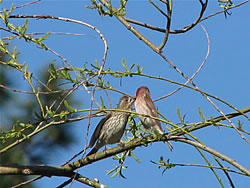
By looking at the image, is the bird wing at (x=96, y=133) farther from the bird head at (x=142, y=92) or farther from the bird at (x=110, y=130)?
the bird head at (x=142, y=92)

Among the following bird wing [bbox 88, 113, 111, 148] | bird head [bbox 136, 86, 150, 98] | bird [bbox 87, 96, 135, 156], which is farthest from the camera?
bird [bbox 87, 96, 135, 156]

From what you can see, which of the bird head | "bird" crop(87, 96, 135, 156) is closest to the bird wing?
"bird" crop(87, 96, 135, 156)

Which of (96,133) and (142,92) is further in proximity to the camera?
(96,133)

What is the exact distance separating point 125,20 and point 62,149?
29.4 feet

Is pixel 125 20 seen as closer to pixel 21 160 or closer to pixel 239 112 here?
pixel 239 112

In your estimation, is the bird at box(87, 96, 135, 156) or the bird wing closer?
the bird wing

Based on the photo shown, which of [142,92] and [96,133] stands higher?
[142,92]

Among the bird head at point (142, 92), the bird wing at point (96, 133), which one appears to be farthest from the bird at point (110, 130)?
the bird head at point (142, 92)

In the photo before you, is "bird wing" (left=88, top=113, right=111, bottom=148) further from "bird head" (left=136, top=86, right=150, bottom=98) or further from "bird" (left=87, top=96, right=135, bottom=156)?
"bird head" (left=136, top=86, right=150, bottom=98)

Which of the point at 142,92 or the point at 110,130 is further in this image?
the point at 110,130

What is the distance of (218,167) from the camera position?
2.21m

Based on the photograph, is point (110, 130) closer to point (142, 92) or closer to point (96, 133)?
point (96, 133)

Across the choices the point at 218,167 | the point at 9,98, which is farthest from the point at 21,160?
the point at 218,167

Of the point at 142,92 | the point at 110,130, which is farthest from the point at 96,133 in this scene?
the point at 142,92
